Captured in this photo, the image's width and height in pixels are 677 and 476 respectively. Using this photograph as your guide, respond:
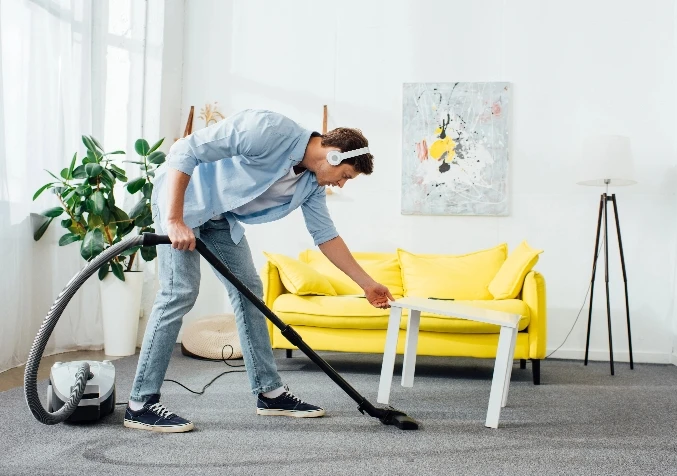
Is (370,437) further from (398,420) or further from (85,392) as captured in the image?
(85,392)

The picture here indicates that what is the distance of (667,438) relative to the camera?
7.40ft

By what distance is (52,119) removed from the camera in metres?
3.66

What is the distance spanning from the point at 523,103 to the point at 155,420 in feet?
10.7

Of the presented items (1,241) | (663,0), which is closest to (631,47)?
(663,0)

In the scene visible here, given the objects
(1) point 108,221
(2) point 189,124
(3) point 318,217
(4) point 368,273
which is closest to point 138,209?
(1) point 108,221

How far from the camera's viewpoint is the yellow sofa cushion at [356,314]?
338cm

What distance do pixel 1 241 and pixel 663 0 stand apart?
4.22 meters

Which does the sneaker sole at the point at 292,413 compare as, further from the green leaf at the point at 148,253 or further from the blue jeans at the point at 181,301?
the green leaf at the point at 148,253

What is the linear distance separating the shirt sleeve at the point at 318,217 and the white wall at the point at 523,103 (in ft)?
7.04

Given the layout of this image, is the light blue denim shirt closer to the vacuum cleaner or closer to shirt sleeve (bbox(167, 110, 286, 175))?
shirt sleeve (bbox(167, 110, 286, 175))

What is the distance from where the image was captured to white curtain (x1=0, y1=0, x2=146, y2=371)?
3309 millimetres

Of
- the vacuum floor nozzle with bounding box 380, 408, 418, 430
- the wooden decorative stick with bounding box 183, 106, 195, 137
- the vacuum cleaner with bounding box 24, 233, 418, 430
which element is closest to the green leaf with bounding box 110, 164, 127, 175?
the wooden decorative stick with bounding box 183, 106, 195, 137

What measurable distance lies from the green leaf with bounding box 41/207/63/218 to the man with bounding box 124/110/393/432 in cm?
161

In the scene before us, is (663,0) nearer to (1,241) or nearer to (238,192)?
(238,192)
